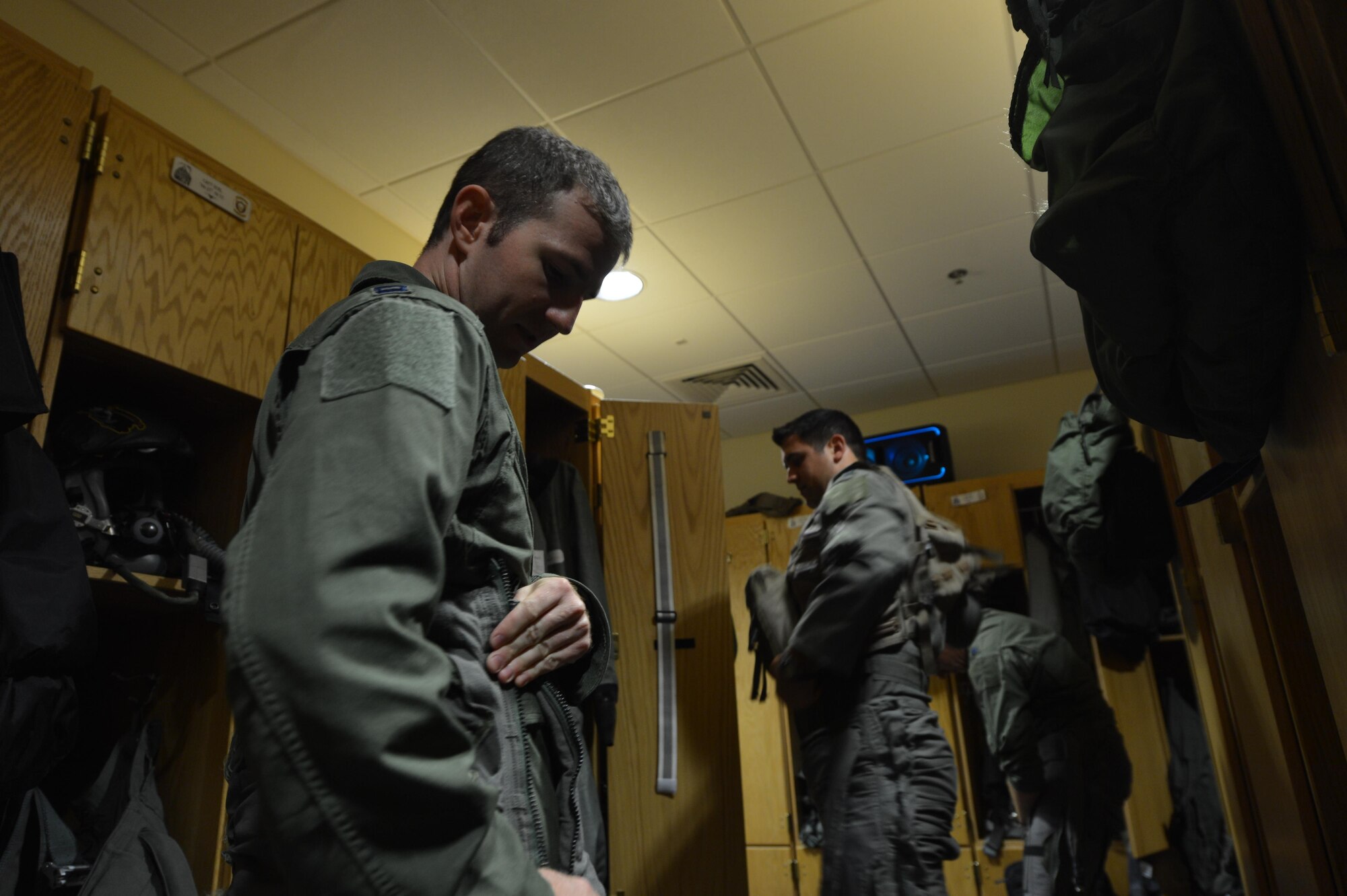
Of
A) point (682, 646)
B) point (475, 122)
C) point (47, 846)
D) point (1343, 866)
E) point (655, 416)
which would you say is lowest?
A: point (1343, 866)

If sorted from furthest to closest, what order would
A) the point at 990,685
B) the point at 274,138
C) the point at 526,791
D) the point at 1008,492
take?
1. the point at 1008,492
2. the point at 990,685
3. the point at 274,138
4. the point at 526,791

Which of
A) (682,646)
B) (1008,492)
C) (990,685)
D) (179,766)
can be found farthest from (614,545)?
(1008,492)

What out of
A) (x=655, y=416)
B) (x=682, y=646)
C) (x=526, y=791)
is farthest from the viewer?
(x=655, y=416)

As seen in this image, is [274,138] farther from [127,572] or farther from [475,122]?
[127,572]

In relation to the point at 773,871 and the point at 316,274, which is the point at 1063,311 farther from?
the point at 316,274

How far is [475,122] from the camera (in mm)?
3084

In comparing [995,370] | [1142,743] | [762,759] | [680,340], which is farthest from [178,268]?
[995,370]

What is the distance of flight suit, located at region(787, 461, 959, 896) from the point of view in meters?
2.13

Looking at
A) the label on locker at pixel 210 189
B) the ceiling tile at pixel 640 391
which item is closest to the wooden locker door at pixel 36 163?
the label on locker at pixel 210 189

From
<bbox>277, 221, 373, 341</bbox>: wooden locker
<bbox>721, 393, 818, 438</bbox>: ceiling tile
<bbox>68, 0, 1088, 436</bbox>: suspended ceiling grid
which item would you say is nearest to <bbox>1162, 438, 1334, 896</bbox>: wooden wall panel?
<bbox>68, 0, 1088, 436</bbox>: suspended ceiling grid

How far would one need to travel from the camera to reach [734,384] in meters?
5.56

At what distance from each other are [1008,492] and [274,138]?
407 centimetres

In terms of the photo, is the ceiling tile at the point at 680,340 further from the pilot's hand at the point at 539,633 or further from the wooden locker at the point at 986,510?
the pilot's hand at the point at 539,633

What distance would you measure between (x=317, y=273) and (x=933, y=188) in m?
2.61
